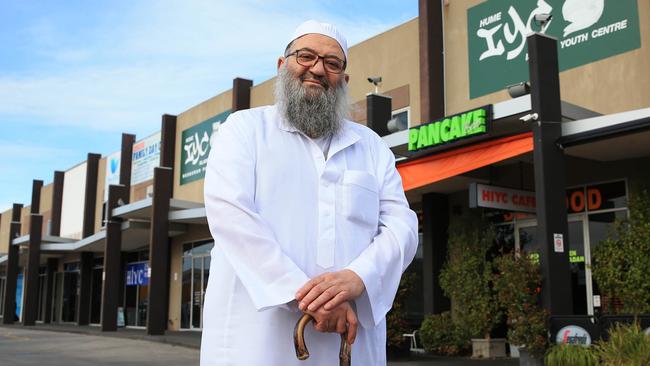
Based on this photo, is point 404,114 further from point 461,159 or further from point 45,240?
point 45,240

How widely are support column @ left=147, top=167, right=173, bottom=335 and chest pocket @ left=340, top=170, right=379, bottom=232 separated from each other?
60.4 feet

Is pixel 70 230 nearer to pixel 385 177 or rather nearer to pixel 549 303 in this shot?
pixel 549 303

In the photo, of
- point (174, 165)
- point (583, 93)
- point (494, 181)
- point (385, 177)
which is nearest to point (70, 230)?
point (174, 165)

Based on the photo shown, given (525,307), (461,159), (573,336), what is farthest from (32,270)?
(573,336)

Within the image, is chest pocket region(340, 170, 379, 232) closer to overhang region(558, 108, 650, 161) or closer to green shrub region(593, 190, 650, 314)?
overhang region(558, 108, 650, 161)

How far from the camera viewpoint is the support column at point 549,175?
380 inches

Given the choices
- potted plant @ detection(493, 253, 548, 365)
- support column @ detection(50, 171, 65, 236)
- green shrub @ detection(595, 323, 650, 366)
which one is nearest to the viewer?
green shrub @ detection(595, 323, 650, 366)

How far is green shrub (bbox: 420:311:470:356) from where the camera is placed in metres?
12.7

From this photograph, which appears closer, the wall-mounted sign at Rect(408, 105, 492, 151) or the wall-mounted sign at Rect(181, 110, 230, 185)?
the wall-mounted sign at Rect(408, 105, 492, 151)

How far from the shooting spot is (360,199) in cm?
220

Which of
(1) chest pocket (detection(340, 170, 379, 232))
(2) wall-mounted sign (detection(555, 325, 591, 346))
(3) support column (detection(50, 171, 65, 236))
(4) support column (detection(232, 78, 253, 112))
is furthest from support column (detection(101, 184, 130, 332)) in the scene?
(1) chest pocket (detection(340, 170, 379, 232))

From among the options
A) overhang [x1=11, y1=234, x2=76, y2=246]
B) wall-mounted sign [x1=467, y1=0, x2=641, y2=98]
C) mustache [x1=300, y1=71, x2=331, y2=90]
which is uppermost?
wall-mounted sign [x1=467, y1=0, x2=641, y2=98]

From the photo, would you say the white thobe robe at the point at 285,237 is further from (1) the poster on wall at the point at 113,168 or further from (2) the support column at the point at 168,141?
(1) the poster on wall at the point at 113,168

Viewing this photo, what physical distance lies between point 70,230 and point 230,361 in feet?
105
